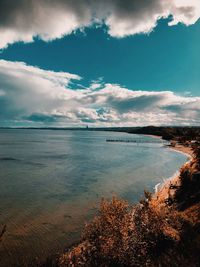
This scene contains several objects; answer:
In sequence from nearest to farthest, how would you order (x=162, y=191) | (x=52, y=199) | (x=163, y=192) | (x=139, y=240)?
(x=139, y=240), (x=52, y=199), (x=163, y=192), (x=162, y=191)

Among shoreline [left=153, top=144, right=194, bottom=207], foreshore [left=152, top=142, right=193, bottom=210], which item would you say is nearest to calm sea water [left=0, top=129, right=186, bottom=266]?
shoreline [left=153, top=144, right=194, bottom=207]

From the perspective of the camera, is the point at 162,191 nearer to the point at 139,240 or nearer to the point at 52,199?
the point at 52,199

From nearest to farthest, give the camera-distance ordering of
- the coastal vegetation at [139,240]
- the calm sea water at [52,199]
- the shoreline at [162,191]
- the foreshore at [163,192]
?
the coastal vegetation at [139,240]
the calm sea water at [52,199]
the foreshore at [163,192]
the shoreline at [162,191]

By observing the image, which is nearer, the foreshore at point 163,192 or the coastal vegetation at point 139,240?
the coastal vegetation at point 139,240

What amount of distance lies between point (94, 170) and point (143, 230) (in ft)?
154

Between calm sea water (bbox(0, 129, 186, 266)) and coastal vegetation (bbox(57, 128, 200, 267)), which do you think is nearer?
coastal vegetation (bbox(57, 128, 200, 267))

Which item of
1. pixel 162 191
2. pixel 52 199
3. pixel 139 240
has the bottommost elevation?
pixel 52 199

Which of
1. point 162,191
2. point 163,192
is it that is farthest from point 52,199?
point 162,191

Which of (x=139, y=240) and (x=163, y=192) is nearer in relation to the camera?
(x=139, y=240)

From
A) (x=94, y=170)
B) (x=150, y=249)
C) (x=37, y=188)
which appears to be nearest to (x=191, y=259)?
(x=150, y=249)

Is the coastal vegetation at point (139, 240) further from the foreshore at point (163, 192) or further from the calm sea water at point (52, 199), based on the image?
the calm sea water at point (52, 199)

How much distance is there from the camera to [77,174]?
58.6 m

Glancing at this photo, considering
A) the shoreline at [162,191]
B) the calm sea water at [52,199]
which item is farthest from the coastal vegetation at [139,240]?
the calm sea water at [52,199]

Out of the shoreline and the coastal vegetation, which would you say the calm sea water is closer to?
the shoreline
